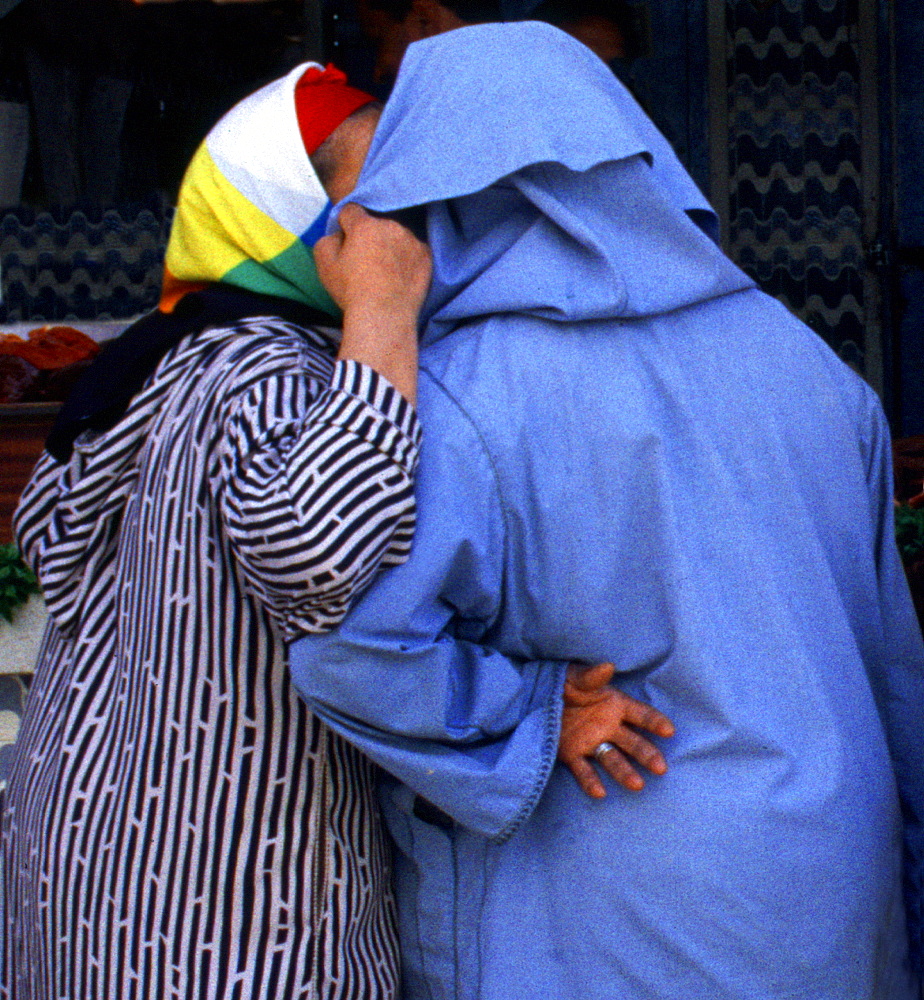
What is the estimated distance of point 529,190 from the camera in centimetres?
146

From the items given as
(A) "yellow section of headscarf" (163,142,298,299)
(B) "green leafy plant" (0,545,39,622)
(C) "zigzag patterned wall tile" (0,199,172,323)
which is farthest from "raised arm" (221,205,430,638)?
(C) "zigzag patterned wall tile" (0,199,172,323)

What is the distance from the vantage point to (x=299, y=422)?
1.35 metres

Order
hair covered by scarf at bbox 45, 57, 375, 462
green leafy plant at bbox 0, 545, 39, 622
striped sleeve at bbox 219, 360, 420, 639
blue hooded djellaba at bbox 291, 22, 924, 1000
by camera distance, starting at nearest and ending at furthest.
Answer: striped sleeve at bbox 219, 360, 420, 639, blue hooded djellaba at bbox 291, 22, 924, 1000, hair covered by scarf at bbox 45, 57, 375, 462, green leafy plant at bbox 0, 545, 39, 622

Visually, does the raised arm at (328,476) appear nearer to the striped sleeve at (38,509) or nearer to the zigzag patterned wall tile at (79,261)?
the striped sleeve at (38,509)

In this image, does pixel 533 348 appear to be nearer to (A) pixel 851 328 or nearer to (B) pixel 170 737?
(B) pixel 170 737

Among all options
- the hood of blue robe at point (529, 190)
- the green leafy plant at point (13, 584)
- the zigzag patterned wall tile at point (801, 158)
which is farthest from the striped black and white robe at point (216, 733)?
the zigzag patterned wall tile at point (801, 158)

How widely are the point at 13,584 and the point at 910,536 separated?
2.09 meters

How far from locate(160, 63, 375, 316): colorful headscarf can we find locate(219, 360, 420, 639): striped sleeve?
0.26 meters

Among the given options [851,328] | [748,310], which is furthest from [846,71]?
[748,310]

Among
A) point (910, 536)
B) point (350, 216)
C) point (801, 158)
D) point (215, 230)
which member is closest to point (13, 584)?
point (215, 230)

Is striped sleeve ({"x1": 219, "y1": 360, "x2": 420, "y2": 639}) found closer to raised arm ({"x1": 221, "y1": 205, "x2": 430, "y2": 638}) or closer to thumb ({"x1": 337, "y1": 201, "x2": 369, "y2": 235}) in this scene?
raised arm ({"x1": 221, "y1": 205, "x2": 430, "y2": 638})

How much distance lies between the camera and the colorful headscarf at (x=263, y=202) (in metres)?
1.56

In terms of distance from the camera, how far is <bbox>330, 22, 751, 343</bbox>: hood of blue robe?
144 cm

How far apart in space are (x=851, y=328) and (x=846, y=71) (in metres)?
0.94
